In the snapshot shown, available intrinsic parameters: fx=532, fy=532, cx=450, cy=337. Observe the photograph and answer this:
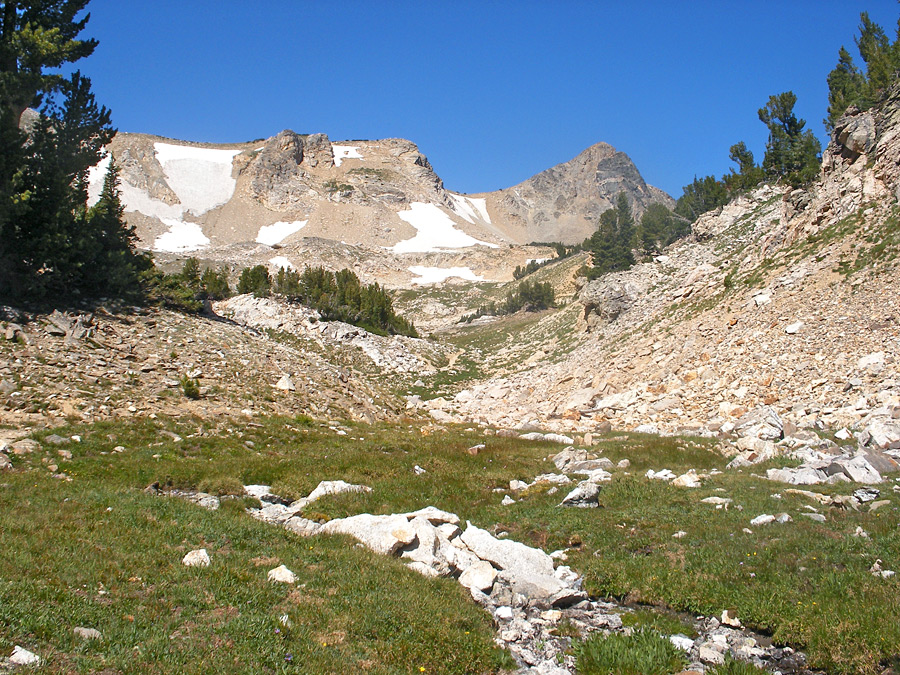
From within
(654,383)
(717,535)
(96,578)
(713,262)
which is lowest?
(96,578)

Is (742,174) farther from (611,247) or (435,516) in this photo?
(435,516)

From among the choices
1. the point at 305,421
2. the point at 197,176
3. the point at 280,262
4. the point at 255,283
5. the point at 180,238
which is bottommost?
the point at 305,421

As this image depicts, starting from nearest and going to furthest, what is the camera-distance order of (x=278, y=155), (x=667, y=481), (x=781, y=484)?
(x=781, y=484) → (x=667, y=481) → (x=278, y=155)

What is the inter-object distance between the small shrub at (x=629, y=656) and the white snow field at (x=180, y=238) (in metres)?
145

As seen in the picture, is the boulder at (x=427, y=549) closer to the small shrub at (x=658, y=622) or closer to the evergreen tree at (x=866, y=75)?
the small shrub at (x=658, y=622)

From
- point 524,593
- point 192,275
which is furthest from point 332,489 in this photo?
point 192,275

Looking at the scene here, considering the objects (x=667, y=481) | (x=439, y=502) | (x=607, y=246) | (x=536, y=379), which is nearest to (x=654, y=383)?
(x=536, y=379)

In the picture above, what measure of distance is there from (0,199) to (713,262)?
1663 inches

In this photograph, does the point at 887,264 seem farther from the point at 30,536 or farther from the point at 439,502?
the point at 30,536

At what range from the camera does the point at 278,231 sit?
161125 mm

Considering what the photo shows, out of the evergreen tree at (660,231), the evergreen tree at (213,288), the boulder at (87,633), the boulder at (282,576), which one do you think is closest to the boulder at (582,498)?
the boulder at (282,576)

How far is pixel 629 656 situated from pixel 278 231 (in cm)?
16716

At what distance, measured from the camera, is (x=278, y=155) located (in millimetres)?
184750

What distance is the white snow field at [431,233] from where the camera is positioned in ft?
516
